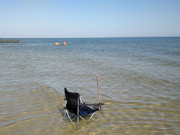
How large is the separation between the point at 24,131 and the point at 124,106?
13.9ft

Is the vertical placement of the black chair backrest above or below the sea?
above

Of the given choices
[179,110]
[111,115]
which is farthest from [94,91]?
[179,110]

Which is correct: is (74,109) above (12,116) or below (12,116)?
above

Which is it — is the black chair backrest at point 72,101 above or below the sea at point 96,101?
above

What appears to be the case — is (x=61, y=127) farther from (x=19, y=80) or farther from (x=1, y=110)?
→ (x=19, y=80)

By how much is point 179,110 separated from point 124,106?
2.35 m

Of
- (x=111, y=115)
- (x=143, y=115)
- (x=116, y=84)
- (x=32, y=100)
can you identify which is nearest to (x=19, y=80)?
(x=32, y=100)

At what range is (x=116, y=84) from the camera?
1098 cm

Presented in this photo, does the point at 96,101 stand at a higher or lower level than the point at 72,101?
lower

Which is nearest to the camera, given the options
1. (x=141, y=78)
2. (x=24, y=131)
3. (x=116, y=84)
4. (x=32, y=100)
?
(x=24, y=131)

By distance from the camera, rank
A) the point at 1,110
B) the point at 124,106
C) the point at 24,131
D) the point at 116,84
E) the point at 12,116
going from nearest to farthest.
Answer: the point at 24,131, the point at 12,116, the point at 1,110, the point at 124,106, the point at 116,84

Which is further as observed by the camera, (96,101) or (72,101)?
(96,101)

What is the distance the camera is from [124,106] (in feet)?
24.7

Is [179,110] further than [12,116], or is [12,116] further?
[179,110]
